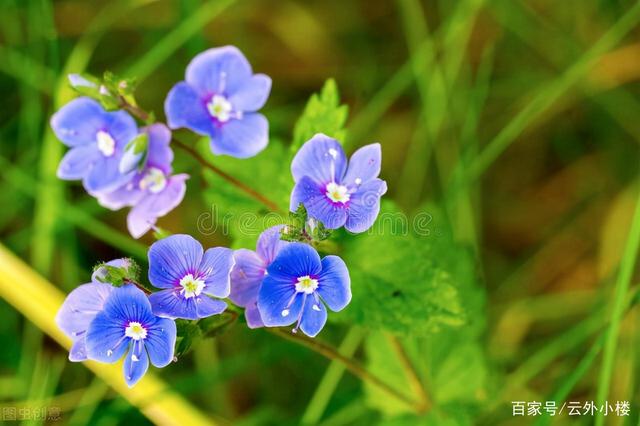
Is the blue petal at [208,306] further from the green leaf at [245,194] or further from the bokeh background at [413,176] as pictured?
the bokeh background at [413,176]

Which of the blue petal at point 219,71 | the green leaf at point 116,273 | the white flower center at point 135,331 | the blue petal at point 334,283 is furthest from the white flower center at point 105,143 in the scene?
the blue petal at point 334,283

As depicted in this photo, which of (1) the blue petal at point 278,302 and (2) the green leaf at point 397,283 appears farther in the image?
(2) the green leaf at point 397,283

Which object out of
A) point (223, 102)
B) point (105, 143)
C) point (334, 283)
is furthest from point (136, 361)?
point (223, 102)

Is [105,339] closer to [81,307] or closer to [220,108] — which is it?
[81,307]

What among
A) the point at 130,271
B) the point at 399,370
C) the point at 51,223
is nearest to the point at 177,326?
the point at 130,271

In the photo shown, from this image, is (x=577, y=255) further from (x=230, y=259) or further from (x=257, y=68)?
(x=230, y=259)

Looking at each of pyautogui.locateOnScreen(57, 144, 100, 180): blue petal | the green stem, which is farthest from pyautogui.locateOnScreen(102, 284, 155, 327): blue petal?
the green stem
